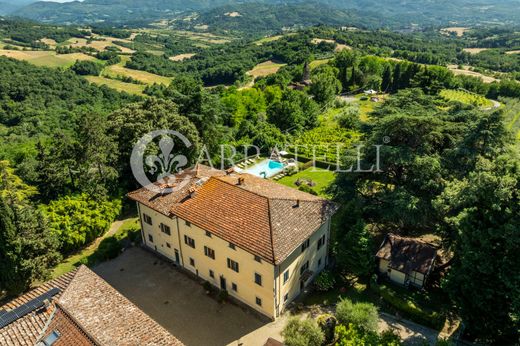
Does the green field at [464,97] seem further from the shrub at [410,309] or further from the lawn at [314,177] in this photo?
the shrub at [410,309]

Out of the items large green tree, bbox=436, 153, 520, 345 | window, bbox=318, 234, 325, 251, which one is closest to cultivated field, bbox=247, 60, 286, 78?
window, bbox=318, 234, 325, 251

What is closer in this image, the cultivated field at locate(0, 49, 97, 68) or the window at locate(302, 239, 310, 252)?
the window at locate(302, 239, 310, 252)

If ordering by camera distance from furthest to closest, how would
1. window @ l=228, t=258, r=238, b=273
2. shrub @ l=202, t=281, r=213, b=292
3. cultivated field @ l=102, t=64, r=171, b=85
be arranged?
1. cultivated field @ l=102, t=64, r=171, b=85
2. shrub @ l=202, t=281, r=213, b=292
3. window @ l=228, t=258, r=238, b=273

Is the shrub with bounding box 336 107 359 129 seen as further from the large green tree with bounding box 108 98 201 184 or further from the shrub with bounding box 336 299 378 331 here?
the shrub with bounding box 336 299 378 331

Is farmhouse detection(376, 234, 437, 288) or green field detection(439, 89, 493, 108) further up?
farmhouse detection(376, 234, 437, 288)

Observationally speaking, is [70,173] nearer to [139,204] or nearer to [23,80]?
[139,204]

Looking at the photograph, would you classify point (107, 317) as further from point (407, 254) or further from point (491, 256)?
point (407, 254)

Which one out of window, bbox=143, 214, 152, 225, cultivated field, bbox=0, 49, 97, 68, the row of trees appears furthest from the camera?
cultivated field, bbox=0, 49, 97, 68

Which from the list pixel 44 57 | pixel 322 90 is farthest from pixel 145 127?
pixel 44 57
